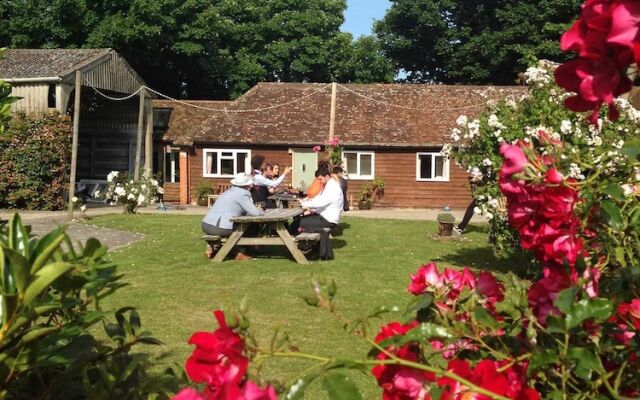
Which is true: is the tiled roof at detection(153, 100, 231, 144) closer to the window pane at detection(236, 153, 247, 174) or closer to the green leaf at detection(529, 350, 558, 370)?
the window pane at detection(236, 153, 247, 174)

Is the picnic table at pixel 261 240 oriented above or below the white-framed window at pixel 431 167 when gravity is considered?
below

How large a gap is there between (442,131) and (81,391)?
27.1m

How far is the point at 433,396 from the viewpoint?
1.47m

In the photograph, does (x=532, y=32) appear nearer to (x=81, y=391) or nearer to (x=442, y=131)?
(x=442, y=131)

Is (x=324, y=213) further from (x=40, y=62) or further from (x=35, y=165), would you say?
(x=40, y=62)

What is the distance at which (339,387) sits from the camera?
1.35m

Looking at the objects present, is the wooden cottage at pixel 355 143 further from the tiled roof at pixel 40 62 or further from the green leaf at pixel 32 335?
the green leaf at pixel 32 335

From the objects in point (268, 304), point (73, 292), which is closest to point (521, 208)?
point (73, 292)

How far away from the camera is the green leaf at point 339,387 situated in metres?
1.34

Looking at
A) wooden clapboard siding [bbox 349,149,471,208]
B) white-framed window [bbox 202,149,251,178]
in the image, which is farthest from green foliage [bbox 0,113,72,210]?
wooden clapboard siding [bbox 349,149,471,208]

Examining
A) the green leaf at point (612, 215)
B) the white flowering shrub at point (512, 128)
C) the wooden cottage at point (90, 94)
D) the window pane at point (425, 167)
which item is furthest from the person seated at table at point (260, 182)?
the window pane at point (425, 167)

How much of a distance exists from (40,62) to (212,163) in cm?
714

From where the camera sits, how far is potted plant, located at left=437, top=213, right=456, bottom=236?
1536 centimetres

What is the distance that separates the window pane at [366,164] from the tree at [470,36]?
14.6 meters
